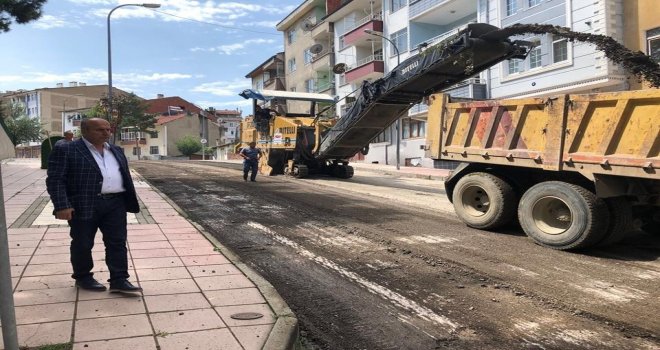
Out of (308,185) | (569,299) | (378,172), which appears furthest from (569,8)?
(569,299)

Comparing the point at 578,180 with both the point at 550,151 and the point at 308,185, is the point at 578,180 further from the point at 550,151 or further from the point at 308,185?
the point at 308,185

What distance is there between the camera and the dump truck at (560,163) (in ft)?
20.8

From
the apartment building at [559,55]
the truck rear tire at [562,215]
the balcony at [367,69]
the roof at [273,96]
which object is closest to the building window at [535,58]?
the apartment building at [559,55]

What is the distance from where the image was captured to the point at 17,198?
1237 centimetres

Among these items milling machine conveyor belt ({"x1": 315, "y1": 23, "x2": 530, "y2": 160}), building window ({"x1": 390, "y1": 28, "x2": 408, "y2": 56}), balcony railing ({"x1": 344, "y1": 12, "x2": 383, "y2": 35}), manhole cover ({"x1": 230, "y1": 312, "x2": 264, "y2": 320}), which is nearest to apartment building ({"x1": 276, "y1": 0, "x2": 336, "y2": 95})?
balcony railing ({"x1": 344, "y1": 12, "x2": 383, "y2": 35})

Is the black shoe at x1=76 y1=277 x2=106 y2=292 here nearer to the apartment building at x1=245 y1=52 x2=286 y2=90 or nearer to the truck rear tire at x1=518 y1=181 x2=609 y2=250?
the truck rear tire at x1=518 y1=181 x2=609 y2=250

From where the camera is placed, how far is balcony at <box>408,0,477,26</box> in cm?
2736

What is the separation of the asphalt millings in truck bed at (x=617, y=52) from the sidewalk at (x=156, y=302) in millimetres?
6222

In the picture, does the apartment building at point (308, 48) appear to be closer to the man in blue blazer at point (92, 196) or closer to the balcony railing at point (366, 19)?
the balcony railing at point (366, 19)

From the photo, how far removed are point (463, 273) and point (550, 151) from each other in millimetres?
2347

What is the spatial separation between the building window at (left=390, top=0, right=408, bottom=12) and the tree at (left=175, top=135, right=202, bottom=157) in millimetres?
51022

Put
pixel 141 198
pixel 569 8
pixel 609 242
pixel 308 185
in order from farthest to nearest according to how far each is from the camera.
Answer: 1. pixel 569 8
2. pixel 308 185
3. pixel 141 198
4. pixel 609 242

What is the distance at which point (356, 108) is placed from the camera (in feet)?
53.2

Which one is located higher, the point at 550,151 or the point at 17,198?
the point at 550,151
